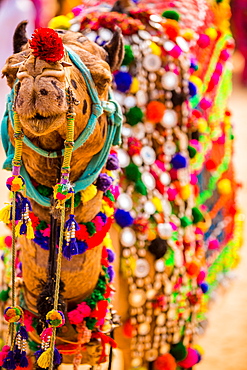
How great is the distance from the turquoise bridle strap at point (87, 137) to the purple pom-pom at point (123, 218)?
642 millimetres

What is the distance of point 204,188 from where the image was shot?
411cm

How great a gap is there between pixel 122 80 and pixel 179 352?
127cm

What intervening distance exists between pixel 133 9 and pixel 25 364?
6.28 feet

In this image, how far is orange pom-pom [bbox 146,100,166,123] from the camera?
10.8ft

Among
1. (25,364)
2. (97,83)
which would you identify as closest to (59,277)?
(25,364)

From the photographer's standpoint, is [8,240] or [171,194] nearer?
[8,240]

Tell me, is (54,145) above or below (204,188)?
above

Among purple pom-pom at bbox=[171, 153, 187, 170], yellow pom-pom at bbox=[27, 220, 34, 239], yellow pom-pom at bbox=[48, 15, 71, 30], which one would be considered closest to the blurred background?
purple pom-pom at bbox=[171, 153, 187, 170]

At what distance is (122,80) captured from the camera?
10.4 feet

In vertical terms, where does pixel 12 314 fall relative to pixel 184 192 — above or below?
above

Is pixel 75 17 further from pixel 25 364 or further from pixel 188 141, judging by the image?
pixel 25 364

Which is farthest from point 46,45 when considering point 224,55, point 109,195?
point 224,55

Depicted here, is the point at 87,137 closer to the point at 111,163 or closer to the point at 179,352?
the point at 111,163

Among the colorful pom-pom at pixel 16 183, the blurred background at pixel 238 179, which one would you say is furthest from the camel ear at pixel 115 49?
the blurred background at pixel 238 179
